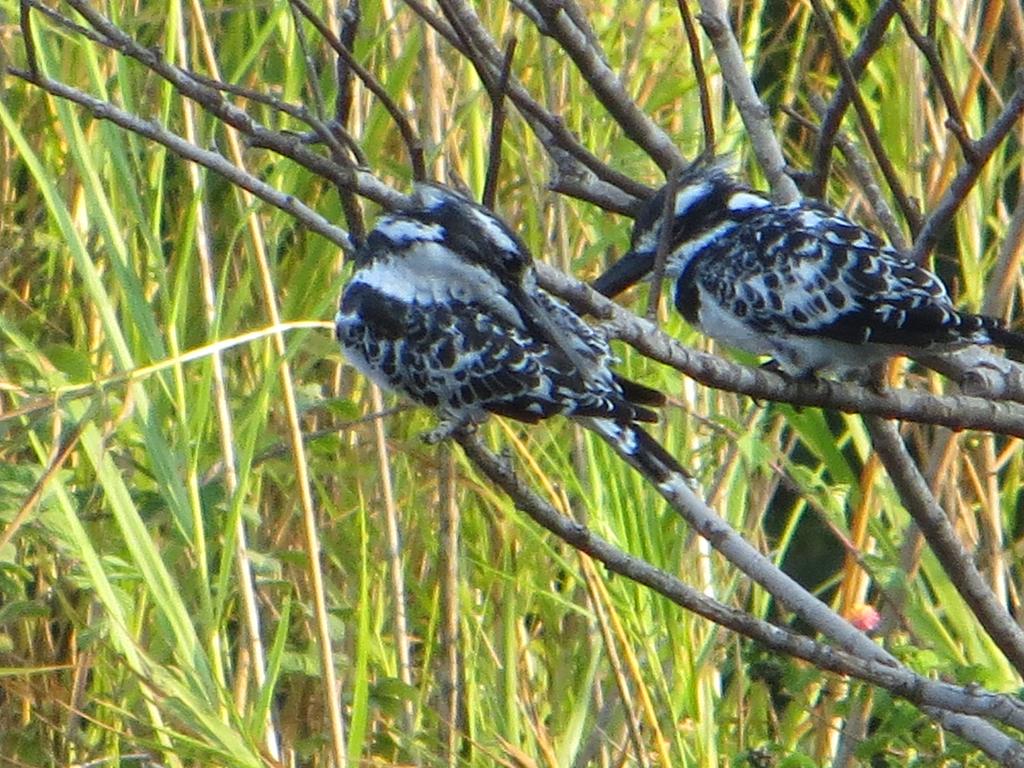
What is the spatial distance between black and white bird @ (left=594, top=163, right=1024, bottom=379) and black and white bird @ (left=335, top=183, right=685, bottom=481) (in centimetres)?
22

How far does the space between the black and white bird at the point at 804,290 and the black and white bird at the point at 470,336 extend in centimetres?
22

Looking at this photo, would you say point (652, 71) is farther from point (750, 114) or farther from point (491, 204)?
point (491, 204)

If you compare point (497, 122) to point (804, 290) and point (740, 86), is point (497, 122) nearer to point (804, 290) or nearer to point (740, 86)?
point (740, 86)

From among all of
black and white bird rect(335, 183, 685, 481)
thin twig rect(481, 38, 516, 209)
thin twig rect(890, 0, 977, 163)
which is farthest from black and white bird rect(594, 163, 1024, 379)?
thin twig rect(481, 38, 516, 209)

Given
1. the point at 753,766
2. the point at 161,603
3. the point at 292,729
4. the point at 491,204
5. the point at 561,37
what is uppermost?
the point at 561,37

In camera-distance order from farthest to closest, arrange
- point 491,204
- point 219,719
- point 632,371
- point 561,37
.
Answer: point 632,371
point 219,719
point 561,37
point 491,204

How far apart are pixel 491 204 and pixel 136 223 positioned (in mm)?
795

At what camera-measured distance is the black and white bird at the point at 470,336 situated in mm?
1814

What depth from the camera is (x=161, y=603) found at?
193 centimetres

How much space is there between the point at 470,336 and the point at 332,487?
0.75 meters

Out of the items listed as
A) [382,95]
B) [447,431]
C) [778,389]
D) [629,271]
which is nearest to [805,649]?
[778,389]

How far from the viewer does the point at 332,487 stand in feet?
8.56

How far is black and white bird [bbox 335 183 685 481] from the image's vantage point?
1814 millimetres

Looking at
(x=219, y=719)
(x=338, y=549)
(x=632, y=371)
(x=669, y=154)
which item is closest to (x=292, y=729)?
(x=338, y=549)
